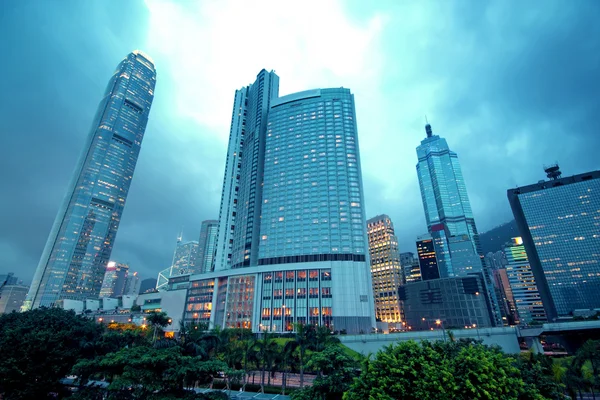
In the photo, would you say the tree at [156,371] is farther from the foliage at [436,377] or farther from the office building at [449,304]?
the office building at [449,304]

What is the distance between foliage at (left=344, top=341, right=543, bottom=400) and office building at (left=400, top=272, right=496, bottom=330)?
16770 cm

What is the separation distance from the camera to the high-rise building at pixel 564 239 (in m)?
166

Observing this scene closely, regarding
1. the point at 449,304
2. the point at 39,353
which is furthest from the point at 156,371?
the point at 449,304

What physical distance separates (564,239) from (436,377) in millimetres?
220040

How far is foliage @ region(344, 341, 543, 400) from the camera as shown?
17.0 m

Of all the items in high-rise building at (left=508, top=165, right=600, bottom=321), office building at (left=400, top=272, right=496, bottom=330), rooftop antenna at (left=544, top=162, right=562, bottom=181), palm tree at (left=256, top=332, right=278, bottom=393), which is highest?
rooftop antenna at (left=544, top=162, right=562, bottom=181)

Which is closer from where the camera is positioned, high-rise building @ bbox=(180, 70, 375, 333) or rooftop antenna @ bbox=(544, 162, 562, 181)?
high-rise building @ bbox=(180, 70, 375, 333)

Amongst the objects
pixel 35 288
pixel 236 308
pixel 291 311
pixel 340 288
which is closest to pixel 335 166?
pixel 340 288

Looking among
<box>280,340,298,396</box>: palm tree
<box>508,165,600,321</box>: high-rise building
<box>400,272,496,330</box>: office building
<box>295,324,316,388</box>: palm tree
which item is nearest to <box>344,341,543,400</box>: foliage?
<box>295,324,316,388</box>: palm tree

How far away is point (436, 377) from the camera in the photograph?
57.0 ft

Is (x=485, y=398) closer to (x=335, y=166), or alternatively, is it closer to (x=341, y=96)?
(x=335, y=166)

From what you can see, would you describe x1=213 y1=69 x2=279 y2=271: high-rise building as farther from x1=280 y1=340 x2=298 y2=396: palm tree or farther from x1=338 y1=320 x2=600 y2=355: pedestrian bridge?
x1=280 y1=340 x2=298 y2=396: palm tree

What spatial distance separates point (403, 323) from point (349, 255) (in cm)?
11315

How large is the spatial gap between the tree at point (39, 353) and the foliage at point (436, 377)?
42.4 meters
